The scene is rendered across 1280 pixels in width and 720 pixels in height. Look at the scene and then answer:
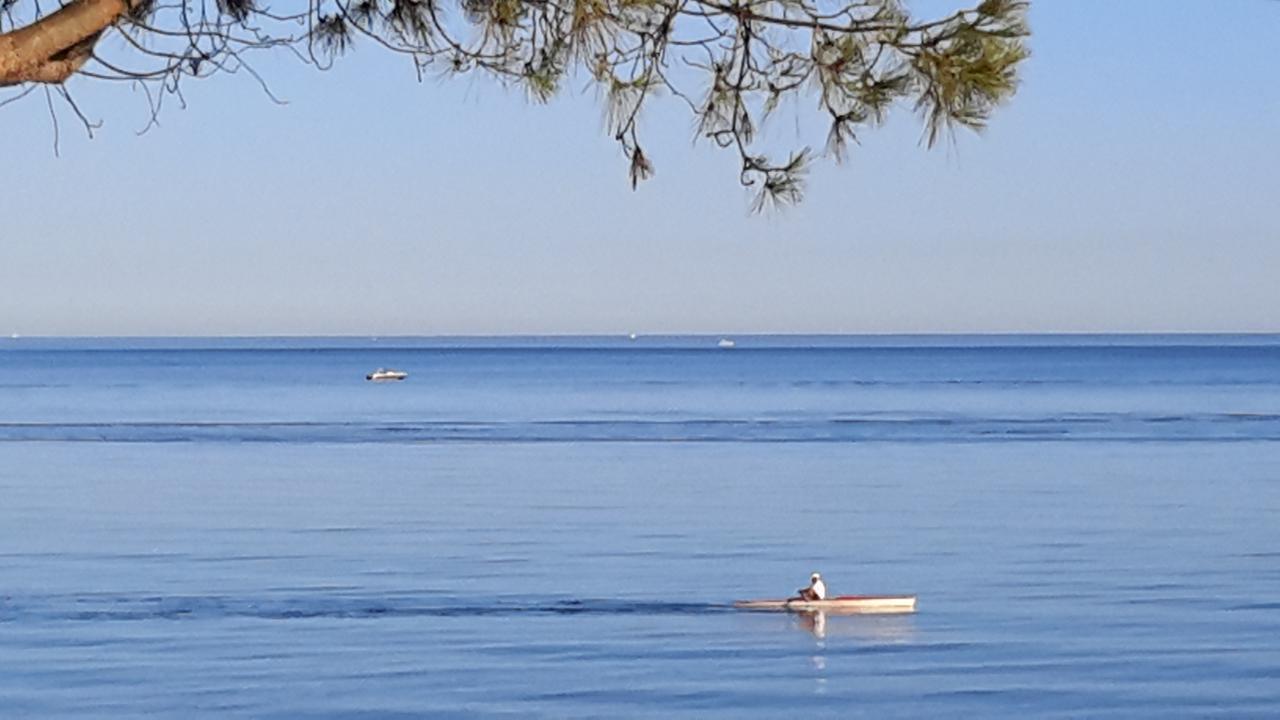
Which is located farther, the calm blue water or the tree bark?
the calm blue water

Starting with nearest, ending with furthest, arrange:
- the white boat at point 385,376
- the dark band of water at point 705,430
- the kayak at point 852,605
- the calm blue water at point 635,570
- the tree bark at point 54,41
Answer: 1. the tree bark at point 54,41
2. the calm blue water at point 635,570
3. the kayak at point 852,605
4. the dark band of water at point 705,430
5. the white boat at point 385,376

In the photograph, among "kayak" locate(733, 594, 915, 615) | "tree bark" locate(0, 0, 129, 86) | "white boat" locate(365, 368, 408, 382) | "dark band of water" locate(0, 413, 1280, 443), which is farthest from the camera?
"white boat" locate(365, 368, 408, 382)

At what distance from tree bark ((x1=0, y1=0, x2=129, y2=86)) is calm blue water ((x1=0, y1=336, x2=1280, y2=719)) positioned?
8.63 meters

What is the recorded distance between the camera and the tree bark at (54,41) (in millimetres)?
7281

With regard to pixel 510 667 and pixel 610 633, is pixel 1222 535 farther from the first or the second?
pixel 510 667

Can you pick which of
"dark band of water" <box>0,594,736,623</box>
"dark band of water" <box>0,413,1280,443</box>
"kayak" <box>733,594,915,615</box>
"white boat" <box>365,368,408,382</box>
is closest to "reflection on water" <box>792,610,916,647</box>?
"kayak" <box>733,594,915,615</box>

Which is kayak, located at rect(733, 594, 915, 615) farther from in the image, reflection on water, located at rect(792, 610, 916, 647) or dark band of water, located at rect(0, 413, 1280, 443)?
dark band of water, located at rect(0, 413, 1280, 443)

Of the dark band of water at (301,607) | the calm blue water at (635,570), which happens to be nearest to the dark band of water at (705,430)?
the calm blue water at (635,570)

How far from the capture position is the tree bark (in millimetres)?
7281

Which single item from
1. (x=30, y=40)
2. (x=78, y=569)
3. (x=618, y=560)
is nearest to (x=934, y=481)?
(x=618, y=560)

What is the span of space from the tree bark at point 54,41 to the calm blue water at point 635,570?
340 inches

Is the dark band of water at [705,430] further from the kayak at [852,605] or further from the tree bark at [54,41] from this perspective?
the tree bark at [54,41]

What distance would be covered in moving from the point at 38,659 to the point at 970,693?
6.67 m

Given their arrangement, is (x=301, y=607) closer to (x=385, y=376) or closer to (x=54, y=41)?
(x=54, y=41)
